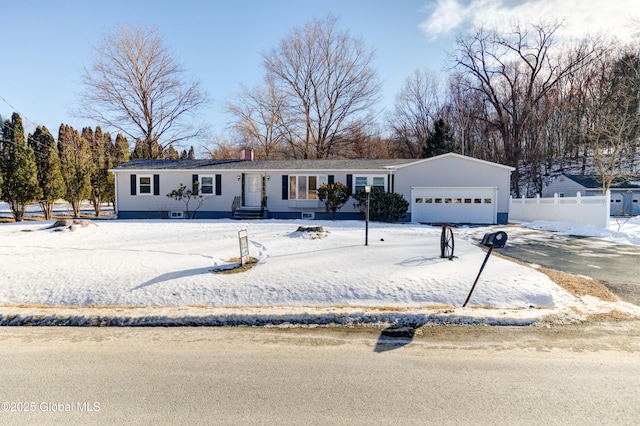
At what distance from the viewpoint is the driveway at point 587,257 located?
6020 mm

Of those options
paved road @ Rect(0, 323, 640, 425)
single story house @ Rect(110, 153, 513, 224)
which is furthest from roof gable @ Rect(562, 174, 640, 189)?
paved road @ Rect(0, 323, 640, 425)

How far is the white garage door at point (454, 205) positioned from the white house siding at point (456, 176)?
23 centimetres

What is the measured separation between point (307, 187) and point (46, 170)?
1666 centimetres

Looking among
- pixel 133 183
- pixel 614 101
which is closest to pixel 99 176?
pixel 133 183

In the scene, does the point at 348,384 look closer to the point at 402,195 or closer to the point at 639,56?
the point at 402,195

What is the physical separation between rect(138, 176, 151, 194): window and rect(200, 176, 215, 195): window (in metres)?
2.89

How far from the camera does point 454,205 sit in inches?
656

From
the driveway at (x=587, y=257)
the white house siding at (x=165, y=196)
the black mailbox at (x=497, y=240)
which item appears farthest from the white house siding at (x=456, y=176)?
the black mailbox at (x=497, y=240)

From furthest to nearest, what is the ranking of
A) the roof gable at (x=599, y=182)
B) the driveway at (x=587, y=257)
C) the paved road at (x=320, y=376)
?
the roof gable at (x=599, y=182)
the driveway at (x=587, y=257)
the paved road at (x=320, y=376)

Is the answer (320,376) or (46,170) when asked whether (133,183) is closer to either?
(46,170)

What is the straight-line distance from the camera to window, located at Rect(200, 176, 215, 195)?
Result: 17.3 meters

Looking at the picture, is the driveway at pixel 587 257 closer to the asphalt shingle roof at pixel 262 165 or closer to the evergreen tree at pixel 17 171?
the asphalt shingle roof at pixel 262 165

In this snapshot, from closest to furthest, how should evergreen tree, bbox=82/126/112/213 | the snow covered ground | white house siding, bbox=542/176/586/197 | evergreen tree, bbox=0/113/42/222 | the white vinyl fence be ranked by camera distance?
1. the snow covered ground
2. the white vinyl fence
3. evergreen tree, bbox=0/113/42/222
4. evergreen tree, bbox=82/126/112/213
5. white house siding, bbox=542/176/586/197

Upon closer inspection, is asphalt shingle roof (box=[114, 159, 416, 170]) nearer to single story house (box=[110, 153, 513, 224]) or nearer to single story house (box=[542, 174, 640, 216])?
single story house (box=[110, 153, 513, 224])
